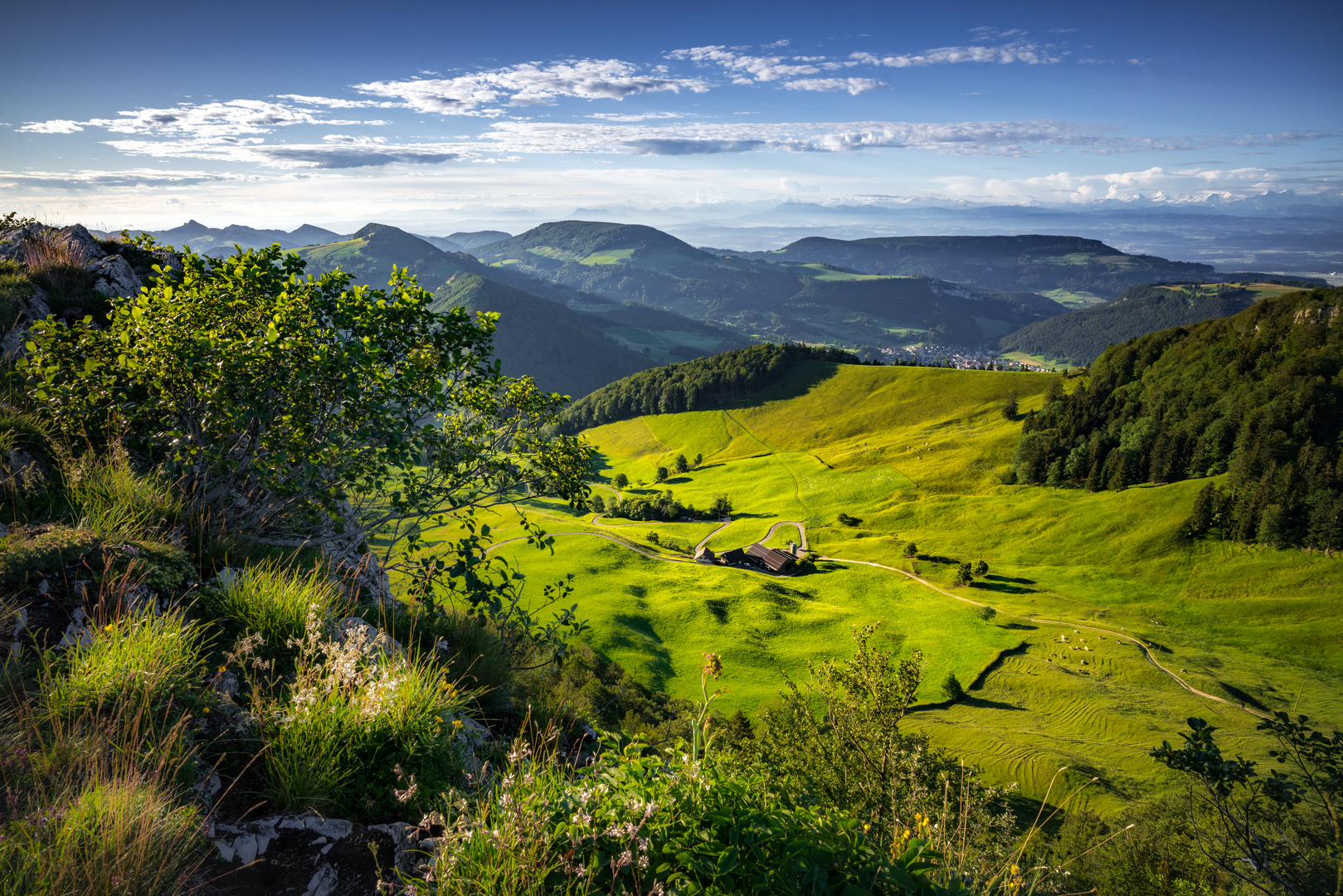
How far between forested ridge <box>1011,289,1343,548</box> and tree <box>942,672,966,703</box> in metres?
66.3

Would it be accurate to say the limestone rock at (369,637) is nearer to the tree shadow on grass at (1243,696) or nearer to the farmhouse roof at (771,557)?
the tree shadow on grass at (1243,696)

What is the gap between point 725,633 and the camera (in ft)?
235

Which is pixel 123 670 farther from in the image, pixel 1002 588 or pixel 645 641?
pixel 1002 588

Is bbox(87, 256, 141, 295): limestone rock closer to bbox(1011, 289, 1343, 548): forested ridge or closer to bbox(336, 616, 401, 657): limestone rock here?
bbox(336, 616, 401, 657): limestone rock

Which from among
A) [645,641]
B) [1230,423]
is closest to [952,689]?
[645,641]

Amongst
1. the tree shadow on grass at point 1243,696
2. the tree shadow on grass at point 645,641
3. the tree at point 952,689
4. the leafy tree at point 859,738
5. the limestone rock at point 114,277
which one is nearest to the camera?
the limestone rock at point 114,277

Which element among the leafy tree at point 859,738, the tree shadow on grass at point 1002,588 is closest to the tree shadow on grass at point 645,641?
the leafy tree at point 859,738

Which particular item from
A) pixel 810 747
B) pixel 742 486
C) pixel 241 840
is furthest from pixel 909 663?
pixel 742 486

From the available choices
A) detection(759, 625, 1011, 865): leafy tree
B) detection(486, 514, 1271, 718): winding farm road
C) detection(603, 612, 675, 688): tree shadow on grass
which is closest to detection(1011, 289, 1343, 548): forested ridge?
detection(486, 514, 1271, 718): winding farm road

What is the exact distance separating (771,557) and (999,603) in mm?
32488

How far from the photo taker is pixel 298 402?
9.07 m

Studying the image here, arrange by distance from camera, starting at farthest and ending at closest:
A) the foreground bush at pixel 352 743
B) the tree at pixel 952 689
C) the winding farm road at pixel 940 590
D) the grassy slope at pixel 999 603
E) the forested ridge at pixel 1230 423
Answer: the forested ridge at pixel 1230 423 < the winding farm road at pixel 940 590 < the tree at pixel 952 689 < the grassy slope at pixel 999 603 < the foreground bush at pixel 352 743

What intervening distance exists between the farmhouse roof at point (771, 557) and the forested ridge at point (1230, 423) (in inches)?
2325

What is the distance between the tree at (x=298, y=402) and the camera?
27.5 feet
